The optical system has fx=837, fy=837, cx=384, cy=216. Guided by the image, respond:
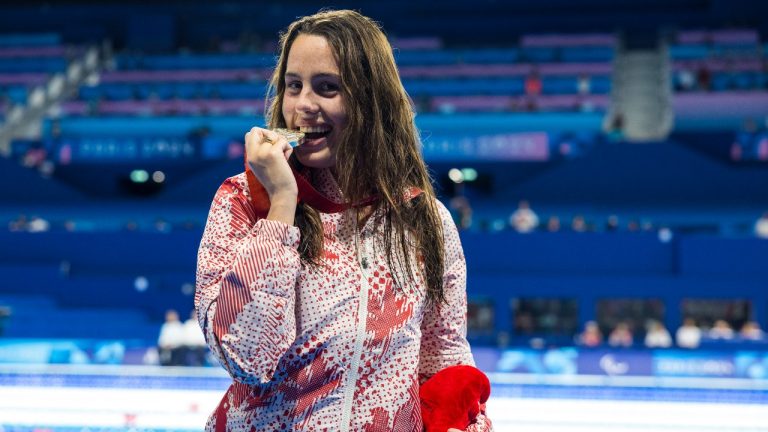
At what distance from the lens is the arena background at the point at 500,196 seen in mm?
4996

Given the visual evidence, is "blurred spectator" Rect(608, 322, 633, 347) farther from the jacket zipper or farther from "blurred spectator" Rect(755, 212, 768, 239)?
the jacket zipper

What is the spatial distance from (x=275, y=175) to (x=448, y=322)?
0.40 metres

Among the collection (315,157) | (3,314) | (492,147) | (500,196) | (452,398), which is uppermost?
(315,157)

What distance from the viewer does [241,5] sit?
66.0 feet

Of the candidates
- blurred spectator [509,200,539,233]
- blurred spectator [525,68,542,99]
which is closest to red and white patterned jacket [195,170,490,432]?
blurred spectator [509,200,539,233]

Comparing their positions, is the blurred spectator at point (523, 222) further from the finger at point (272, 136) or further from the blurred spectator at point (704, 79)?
the finger at point (272, 136)

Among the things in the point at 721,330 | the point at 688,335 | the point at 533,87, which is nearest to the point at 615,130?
the point at 533,87

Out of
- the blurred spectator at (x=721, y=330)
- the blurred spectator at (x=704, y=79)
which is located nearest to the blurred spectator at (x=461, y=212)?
the blurred spectator at (x=721, y=330)

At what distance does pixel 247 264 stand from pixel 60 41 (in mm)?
21049

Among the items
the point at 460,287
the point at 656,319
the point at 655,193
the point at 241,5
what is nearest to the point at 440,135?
the point at 655,193

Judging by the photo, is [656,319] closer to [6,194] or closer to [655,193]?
[655,193]

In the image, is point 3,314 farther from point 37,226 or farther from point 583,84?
point 583,84

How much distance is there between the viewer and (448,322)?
51.8 inches

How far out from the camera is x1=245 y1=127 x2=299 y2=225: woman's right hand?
1.09m
